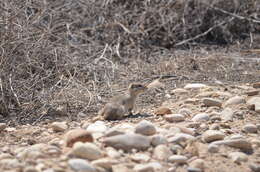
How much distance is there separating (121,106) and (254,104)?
1.42 meters

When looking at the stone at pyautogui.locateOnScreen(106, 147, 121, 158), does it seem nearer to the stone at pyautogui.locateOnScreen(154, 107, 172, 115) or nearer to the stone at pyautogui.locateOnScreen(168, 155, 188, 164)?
the stone at pyautogui.locateOnScreen(168, 155, 188, 164)

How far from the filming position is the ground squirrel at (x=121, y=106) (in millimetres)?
6055

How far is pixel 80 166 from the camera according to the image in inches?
156

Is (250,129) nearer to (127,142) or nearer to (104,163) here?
(127,142)

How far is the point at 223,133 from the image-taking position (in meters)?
5.36

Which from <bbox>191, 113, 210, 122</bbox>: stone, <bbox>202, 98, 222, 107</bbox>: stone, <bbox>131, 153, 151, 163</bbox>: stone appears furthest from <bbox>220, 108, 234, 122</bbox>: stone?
<bbox>131, 153, 151, 163</bbox>: stone

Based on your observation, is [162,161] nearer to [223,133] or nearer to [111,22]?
[223,133]

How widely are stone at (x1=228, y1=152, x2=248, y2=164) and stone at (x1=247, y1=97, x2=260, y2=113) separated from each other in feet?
4.74

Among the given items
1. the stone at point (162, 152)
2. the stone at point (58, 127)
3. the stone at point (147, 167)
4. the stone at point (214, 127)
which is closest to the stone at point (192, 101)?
the stone at point (214, 127)

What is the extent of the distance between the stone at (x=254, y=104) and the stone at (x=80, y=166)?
272 cm

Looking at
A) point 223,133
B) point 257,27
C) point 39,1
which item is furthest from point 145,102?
point 257,27

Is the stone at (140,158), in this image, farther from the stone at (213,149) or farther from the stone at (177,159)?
the stone at (213,149)

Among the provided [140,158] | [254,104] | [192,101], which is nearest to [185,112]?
[192,101]

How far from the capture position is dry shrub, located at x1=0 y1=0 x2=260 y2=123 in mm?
6801
